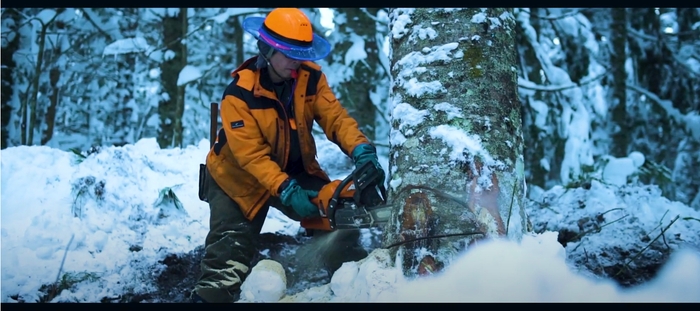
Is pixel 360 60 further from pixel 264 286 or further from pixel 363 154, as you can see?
pixel 264 286

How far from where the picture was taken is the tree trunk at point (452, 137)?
2.05 meters

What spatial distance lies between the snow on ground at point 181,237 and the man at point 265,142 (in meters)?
0.49

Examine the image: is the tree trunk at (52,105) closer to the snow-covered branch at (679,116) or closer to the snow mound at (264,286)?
the snow mound at (264,286)

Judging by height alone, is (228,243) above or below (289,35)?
below

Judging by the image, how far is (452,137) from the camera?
84.3 inches

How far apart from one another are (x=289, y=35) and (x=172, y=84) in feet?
15.6

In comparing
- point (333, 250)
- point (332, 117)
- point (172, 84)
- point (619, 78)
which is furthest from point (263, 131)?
point (619, 78)

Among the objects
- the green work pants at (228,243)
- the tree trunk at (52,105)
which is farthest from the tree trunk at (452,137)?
the tree trunk at (52,105)

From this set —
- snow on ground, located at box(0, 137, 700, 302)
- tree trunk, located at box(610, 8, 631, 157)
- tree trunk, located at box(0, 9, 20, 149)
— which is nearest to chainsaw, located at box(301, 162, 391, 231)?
snow on ground, located at box(0, 137, 700, 302)

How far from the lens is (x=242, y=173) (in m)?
3.02

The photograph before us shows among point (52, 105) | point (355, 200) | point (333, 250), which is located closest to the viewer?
point (355, 200)
